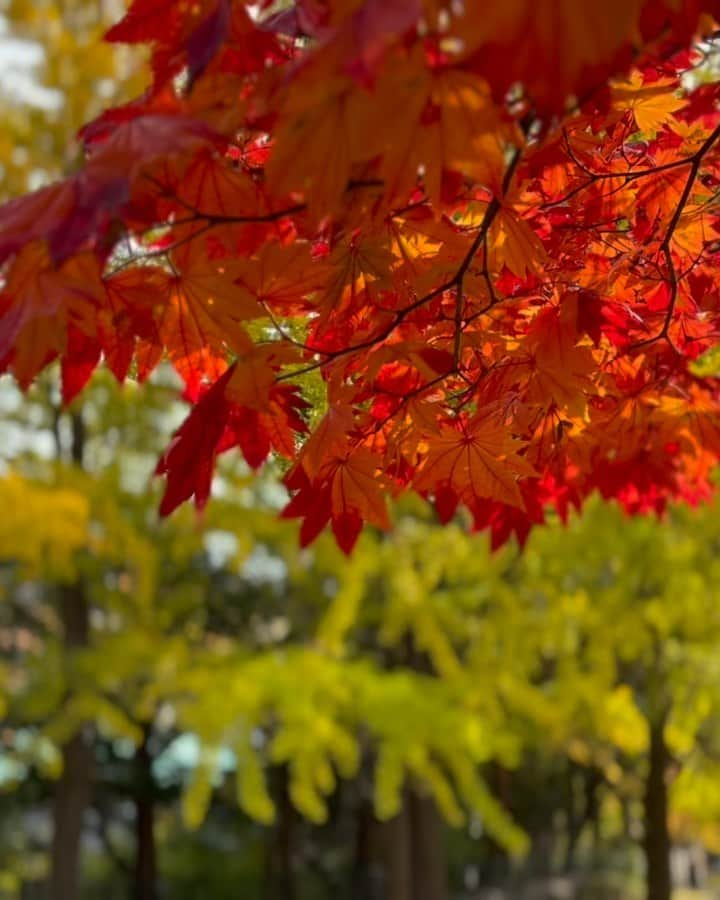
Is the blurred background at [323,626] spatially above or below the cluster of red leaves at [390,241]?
above

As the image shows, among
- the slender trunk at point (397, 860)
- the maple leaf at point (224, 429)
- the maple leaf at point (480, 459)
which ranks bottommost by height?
the slender trunk at point (397, 860)

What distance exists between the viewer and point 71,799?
409 inches

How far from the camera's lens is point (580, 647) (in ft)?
35.9

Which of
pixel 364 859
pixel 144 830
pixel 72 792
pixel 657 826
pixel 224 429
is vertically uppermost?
pixel 72 792

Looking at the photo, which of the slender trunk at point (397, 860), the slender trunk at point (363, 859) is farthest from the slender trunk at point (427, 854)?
the slender trunk at point (363, 859)

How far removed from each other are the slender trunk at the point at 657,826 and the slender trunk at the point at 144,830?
759 centimetres

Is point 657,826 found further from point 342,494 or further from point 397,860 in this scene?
point 342,494

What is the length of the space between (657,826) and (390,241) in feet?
26.2

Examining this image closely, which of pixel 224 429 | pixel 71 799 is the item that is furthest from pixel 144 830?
pixel 224 429

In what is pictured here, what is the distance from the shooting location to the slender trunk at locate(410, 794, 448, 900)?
34.8 ft

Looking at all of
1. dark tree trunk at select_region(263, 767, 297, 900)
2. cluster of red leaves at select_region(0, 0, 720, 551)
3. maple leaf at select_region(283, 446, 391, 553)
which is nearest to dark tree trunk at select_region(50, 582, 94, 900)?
dark tree trunk at select_region(263, 767, 297, 900)

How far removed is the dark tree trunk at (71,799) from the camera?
1012 cm

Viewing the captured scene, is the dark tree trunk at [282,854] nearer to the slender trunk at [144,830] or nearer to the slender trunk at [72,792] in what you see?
the slender trunk at [144,830]

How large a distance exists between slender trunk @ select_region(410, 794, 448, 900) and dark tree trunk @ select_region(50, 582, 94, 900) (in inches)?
126
